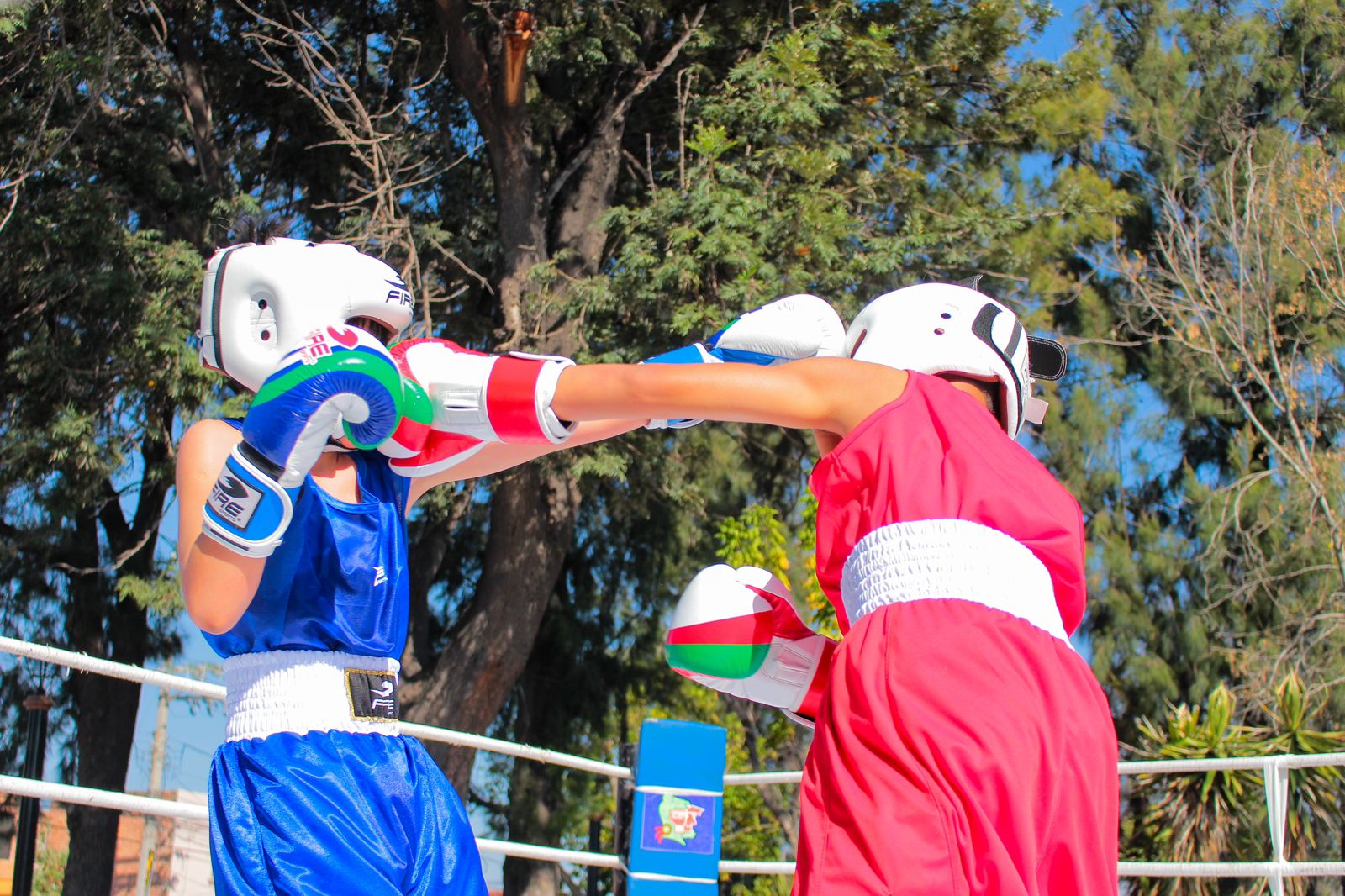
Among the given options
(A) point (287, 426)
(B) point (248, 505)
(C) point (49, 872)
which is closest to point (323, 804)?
(B) point (248, 505)

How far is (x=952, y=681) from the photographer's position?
1.75 meters

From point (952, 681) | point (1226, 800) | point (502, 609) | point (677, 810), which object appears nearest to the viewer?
point (952, 681)

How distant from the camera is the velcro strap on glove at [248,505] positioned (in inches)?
75.3

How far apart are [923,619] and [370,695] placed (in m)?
0.92

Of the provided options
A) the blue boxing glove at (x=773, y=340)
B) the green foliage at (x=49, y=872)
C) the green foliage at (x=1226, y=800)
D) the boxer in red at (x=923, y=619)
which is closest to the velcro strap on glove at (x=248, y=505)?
the boxer in red at (x=923, y=619)

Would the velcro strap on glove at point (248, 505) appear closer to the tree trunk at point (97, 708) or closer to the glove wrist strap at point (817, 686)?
the glove wrist strap at point (817, 686)

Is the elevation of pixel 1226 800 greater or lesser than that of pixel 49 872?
greater

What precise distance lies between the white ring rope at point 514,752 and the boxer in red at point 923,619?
0.74 meters

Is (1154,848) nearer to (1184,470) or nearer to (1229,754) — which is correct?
(1229,754)

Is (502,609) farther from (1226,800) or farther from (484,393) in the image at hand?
(484,393)

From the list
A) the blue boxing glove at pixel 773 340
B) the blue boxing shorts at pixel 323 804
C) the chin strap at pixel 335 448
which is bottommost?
the blue boxing shorts at pixel 323 804

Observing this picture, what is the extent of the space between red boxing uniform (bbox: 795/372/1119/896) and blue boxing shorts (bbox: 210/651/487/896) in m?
0.65

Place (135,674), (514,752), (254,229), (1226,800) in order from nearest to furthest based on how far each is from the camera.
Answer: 1. (254,229)
2. (135,674)
3. (514,752)
4. (1226,800)

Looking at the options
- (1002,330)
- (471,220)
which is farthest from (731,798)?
(1002,330)
